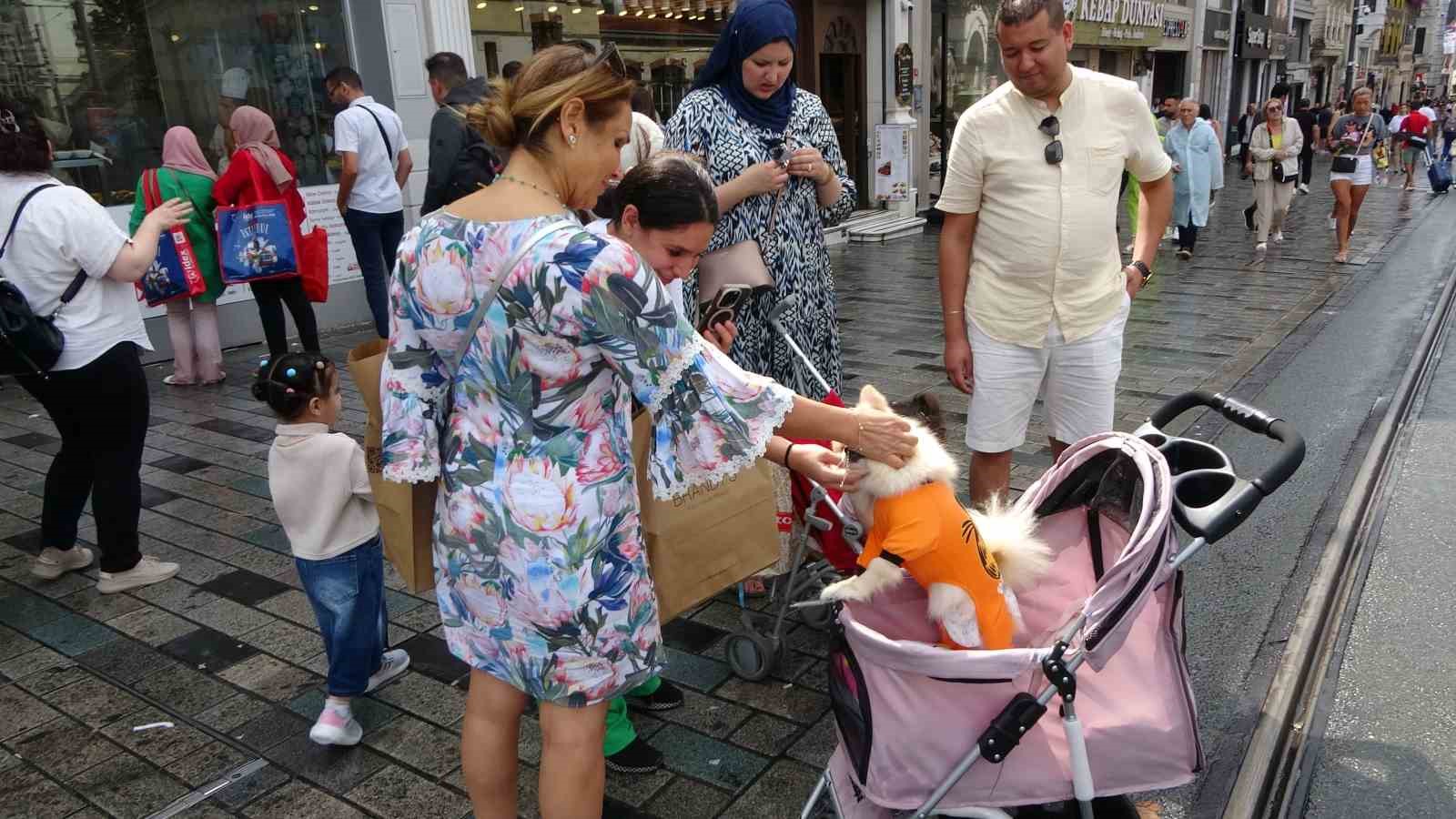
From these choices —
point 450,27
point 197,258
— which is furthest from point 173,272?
point 450,27

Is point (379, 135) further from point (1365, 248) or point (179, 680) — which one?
point (1365, 248)

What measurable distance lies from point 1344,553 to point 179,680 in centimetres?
456

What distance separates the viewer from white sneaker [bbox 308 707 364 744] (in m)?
2.95

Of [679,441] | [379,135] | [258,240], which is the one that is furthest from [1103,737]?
[379,135]

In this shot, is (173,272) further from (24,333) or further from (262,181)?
(24,333)

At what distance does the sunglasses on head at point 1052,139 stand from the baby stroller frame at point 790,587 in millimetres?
939

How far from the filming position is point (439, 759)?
2932 mm

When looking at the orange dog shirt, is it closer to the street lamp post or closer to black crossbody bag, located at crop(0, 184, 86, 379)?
black crossbody bag, located at crop(0, 184, 86, 379)

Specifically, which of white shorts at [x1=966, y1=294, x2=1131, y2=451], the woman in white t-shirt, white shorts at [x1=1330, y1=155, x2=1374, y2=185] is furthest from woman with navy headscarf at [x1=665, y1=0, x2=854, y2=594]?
white shorts at [x1=1330, y1=155, x2=1374, y2=185]

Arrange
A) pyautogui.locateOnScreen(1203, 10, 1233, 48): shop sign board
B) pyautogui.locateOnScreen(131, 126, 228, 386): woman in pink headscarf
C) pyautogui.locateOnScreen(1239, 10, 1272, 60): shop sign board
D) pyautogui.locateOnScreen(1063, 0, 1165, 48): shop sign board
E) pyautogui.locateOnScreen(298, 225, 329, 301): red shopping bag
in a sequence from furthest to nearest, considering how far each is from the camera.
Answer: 1. pyautogui.locateOnScreen(1239, 10, 1272, 60): shop sign board
2. pyautogui.locateOnScreen(1203, 10, 1233, 48): shop sign board
3. pyautogui.locateOnScreen(1063, 0, 1165, 48): shop sign board
4. pyautogui.locateOnScreen(298, 225, 329, 301): red shopping bag
5. pyautogui.locateOnScreen(131, 126, 228, 386): woman in pink headscarf

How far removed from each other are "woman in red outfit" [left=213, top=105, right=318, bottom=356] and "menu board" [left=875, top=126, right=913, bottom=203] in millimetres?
9489

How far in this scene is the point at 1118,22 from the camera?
23.4 m

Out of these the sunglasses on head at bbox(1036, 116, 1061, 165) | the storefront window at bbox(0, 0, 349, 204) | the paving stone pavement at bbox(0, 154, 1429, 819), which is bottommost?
the paving stone pavement at bbox(0, 154, 1429, 819)

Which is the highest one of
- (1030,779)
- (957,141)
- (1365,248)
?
(957,141)
